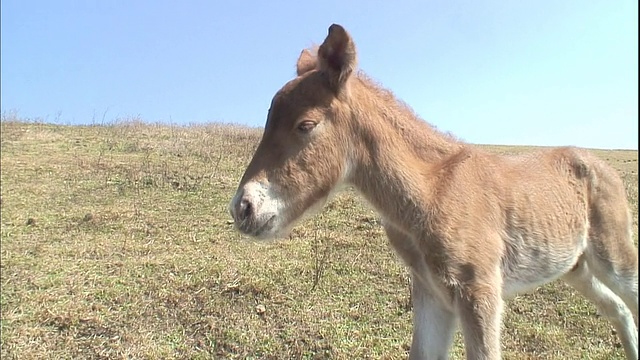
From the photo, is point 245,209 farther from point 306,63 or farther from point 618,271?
point 618,271

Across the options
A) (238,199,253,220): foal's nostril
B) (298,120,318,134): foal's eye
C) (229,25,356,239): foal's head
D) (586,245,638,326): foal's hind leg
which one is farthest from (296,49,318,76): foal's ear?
(586,245,638,326): foal's hind leg

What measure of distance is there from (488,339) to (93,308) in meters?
4.29

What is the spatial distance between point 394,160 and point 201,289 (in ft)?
11.9

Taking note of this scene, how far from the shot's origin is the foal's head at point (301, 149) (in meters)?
2.75

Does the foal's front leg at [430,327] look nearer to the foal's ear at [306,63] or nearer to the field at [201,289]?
the field at [201,289]

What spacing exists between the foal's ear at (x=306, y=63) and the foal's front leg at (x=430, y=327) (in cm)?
146

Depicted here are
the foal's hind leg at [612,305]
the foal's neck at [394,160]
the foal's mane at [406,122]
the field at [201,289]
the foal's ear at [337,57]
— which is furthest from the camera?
the field at [201,289]

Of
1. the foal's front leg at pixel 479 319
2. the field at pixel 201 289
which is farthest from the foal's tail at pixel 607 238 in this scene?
the foal's front leg at pixel 479 319

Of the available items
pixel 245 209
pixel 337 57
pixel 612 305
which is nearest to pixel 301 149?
pixel 245 209

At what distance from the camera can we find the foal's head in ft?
9.04

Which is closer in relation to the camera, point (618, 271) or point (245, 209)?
point (245, 209)

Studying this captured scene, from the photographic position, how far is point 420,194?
295 centimetres

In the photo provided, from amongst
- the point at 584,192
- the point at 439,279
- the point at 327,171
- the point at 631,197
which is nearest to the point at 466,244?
the point at 439,279

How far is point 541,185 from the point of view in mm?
3490
